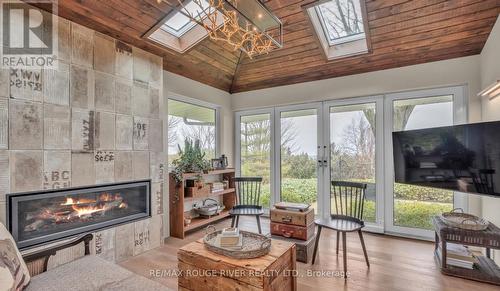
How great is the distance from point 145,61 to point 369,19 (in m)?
2.80

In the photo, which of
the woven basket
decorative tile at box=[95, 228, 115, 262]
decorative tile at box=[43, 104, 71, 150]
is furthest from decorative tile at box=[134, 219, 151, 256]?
the woven basket

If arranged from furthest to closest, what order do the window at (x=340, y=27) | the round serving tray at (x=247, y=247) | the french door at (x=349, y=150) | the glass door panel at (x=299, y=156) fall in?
1. the glass door panel at (x=299, y=156)
2. the french door at (x=349, y=150)
3. the window at (x=340, y=27)
4. the round serving tray at (x=247, y=247)

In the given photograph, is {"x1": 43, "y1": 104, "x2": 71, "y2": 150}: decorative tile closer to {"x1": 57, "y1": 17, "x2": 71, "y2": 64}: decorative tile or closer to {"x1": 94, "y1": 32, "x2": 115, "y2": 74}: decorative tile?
{"x1": 57, "y1": 17, "x2": 71, "y2": 64}: decorative tile

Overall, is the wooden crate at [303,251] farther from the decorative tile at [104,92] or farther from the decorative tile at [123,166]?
the decorative tile at [104,92]

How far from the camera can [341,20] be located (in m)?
3.31

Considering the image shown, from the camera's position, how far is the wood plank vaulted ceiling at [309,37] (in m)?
2.57

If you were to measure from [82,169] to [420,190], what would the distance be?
4242 millimetres

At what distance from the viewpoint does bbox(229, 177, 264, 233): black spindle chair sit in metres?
3.36

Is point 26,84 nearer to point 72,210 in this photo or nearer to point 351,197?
point 72,210

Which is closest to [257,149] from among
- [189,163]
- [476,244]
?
[189,163]

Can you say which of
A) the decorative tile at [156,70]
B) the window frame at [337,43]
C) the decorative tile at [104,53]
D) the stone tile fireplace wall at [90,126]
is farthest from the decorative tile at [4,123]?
the window frame at [337,43]

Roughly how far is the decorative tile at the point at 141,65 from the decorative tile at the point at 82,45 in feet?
1.62

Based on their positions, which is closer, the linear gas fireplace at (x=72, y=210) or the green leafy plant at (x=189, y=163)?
the linear gas fireplace at (x=72, y=210)

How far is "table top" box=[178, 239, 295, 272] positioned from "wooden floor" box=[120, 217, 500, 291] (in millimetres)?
631
